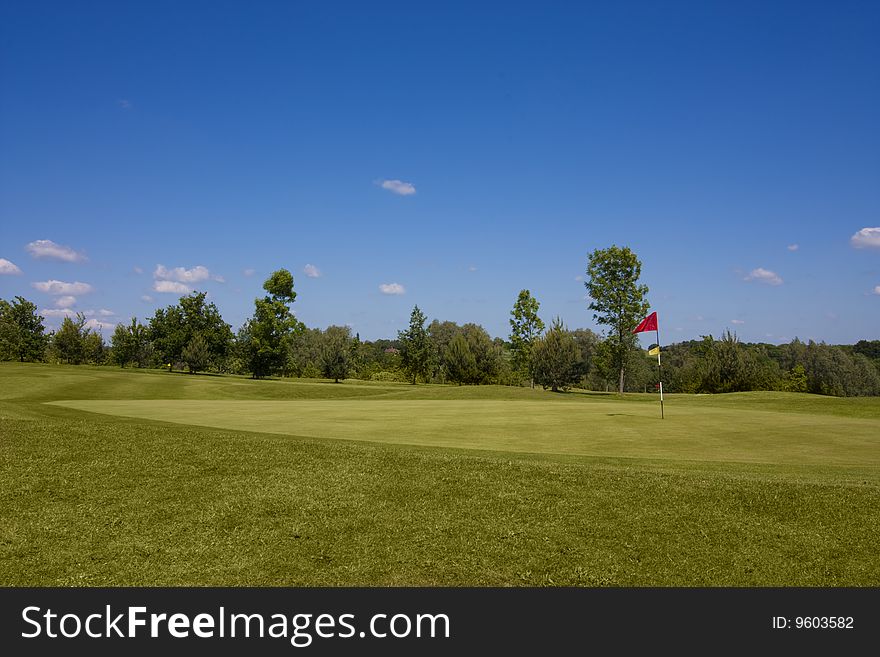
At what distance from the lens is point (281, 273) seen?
77625 mm

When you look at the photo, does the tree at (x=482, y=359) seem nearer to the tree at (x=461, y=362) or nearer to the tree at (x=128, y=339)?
the tree at (x=461, y=362)

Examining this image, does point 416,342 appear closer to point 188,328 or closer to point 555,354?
point 555,354

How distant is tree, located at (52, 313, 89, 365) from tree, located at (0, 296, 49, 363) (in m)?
2.94

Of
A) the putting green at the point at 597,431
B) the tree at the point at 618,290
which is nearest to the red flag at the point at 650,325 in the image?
the putting green at the point at 597,431

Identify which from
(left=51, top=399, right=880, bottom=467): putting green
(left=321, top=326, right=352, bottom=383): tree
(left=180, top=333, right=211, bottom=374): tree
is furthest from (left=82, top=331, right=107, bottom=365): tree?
(left=51, top=399, right=880, bottom=467): putting green

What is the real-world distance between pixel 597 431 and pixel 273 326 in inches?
2498

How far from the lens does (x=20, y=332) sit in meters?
72.5

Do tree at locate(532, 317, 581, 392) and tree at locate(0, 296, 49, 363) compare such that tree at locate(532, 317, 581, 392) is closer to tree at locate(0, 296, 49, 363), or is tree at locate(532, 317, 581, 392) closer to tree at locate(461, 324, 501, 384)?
tree at locate(461, 324, 501, 384)

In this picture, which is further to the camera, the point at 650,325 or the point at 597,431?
the point at 650,325

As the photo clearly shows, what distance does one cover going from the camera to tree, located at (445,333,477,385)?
252ft

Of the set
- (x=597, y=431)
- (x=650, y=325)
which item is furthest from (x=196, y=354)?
(x=597, y=431)
